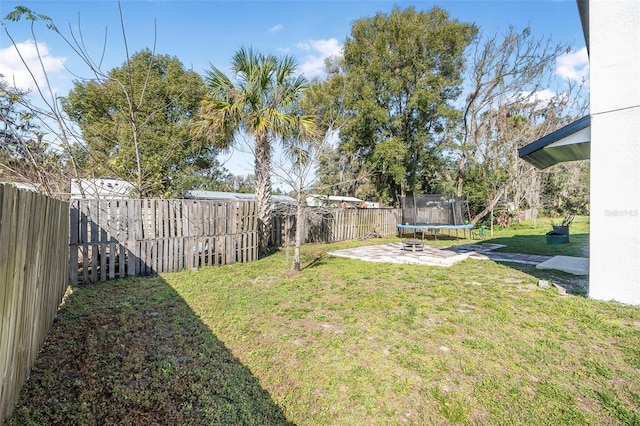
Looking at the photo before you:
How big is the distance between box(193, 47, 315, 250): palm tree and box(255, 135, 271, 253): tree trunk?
0.03 m

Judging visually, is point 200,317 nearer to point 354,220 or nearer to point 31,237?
point 31,237

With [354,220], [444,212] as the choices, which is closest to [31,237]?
[354,220]

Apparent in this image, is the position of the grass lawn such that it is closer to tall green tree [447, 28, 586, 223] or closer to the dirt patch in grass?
the dirt patch in grass

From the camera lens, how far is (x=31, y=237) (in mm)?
2275

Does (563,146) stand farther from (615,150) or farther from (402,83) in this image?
(402,83)

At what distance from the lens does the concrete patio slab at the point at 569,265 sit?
5.82 m

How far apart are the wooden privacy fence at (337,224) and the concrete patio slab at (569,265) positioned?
576 cm

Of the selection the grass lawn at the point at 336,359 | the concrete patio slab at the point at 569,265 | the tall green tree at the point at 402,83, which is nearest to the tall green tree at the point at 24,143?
the grass lawn at the point at 336,359

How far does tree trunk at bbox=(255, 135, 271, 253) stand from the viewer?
7742mm

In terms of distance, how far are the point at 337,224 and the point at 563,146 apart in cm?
797

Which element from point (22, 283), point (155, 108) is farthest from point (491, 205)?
point (155, 108)

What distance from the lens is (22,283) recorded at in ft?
6.59

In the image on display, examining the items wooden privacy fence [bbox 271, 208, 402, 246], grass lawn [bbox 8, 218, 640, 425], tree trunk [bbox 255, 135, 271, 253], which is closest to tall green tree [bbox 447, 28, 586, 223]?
wooden privacy fence [bbox 271, 208, 402, 246]

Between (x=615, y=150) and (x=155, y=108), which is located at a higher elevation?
(x=155, y=108)
